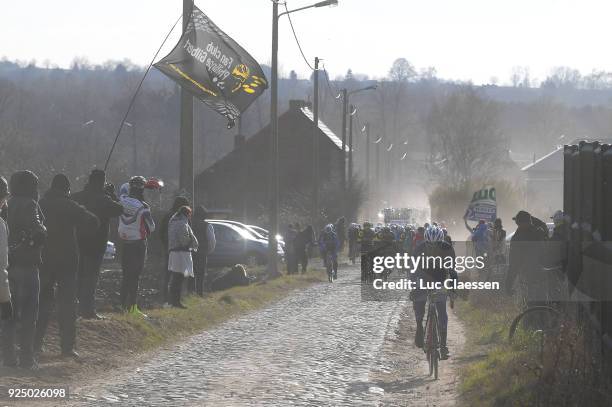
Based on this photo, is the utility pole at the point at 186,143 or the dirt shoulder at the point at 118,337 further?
the utility pole at the point at 186,143

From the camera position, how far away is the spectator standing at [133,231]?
54.4 ft

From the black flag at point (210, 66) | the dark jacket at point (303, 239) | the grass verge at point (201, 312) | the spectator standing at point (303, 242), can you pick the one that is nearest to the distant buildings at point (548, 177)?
the spectator standing at point (303, 242)

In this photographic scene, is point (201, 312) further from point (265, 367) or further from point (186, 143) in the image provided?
point (265, 367)

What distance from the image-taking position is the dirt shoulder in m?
11.9

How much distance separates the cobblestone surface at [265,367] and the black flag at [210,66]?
11.9ft

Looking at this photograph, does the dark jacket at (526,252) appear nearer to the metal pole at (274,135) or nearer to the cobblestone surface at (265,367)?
the cobblestone surface at (265,367)

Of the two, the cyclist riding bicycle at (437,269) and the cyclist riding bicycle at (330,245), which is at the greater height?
the cyclist riding bicycle at (330,245)

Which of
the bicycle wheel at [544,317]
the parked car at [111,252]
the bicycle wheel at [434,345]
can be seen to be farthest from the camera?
the parked car at [111,252]

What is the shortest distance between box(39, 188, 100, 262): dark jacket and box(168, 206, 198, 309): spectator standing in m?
5.88

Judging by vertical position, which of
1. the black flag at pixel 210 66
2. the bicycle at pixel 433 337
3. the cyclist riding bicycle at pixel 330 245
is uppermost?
the black flag at pixel 210 66

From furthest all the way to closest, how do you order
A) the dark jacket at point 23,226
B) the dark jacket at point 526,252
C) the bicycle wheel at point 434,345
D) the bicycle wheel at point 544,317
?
the dark jacket at point 526,252 → the bicycle wheel at point 434,345 → the bicycle wheel at point 544,317 → the dark jacket at point 23,226

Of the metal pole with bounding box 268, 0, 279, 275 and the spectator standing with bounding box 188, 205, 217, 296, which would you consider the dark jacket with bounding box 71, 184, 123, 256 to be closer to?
the spectator standing with bounding box 188, 205, 217, 296

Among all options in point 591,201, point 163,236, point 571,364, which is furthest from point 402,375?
point 163,236

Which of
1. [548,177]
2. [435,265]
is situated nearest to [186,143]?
[435,265]
